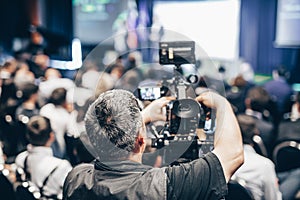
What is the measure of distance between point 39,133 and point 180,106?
43.6 inches

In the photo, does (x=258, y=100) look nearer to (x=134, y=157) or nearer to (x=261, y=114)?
(x=261, y=114)

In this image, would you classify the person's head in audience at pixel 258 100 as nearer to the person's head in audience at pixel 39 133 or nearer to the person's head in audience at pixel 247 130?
the person's head in audience at pixel 247 130

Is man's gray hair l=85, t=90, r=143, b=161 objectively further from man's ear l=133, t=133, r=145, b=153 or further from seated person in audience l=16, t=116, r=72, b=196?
seated person in audience l=16, t=116, r=72, b=196

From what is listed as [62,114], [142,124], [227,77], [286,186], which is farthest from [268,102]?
[227,77]

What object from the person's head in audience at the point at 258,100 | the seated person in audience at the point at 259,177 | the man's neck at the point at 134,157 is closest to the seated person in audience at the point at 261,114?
the person's head in audience at the point at 258,100

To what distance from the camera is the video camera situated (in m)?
1.72

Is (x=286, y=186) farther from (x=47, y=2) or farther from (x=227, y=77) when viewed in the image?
(x=47, y=2)

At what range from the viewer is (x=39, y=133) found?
257cm

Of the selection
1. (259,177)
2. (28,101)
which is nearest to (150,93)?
(259,177)

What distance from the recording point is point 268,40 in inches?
318

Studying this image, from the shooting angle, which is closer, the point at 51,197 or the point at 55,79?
the point at 51,197

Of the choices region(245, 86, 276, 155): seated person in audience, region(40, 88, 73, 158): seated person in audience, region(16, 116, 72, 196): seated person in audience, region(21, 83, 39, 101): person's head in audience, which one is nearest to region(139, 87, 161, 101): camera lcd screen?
region(16, 116, 72, 196): seated person in audience

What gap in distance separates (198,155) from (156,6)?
291 inches

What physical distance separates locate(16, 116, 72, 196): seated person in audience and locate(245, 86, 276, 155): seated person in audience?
4.74ft
